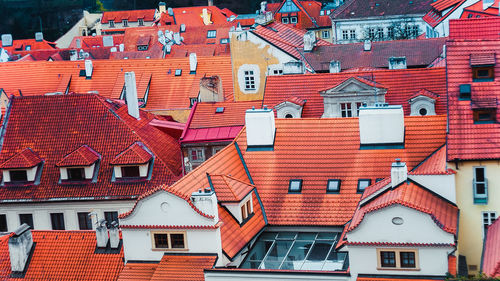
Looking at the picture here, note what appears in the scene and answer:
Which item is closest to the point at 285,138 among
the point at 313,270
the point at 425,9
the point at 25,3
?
the point at 313,270

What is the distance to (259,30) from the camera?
72625 millimetres

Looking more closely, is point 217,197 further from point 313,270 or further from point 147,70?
point 147,70

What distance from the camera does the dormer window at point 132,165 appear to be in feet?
183

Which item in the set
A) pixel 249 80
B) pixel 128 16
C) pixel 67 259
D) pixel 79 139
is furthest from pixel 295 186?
pixel 128 16

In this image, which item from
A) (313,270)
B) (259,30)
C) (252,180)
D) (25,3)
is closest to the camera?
(313,270)

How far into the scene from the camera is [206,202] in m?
39.8

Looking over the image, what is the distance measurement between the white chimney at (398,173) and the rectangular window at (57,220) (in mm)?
23776

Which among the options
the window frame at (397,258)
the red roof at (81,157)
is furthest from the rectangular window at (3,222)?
the window frame at (397,258)

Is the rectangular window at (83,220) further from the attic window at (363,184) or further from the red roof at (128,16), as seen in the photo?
the red roof at (128,16)

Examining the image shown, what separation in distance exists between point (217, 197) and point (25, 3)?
141586mm

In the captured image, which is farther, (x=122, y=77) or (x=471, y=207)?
Result: (x=122, y=77)

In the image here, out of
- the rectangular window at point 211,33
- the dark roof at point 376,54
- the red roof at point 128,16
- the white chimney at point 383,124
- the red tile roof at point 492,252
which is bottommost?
the red tile roof at point 492,252

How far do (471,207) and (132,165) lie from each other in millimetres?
22380

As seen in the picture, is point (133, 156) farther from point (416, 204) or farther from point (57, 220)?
point (416, 204)
